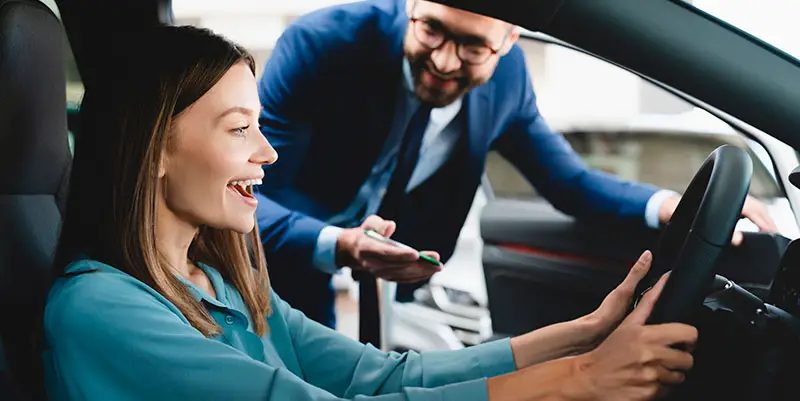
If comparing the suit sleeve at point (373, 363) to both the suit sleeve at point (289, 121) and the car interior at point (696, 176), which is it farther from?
the suit sleeve at point (289, 121)

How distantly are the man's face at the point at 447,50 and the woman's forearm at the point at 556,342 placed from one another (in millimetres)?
594

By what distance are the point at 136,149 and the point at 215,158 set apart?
9 cm

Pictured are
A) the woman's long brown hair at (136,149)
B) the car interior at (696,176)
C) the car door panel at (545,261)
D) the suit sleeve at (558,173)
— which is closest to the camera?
the car interior at (696,176)

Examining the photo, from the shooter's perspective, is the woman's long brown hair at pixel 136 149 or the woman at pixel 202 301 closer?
the woman at pixel 202 301

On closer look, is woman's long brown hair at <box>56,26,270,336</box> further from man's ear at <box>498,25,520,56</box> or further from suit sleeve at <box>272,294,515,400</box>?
man's ear at <box>498,25,520,56</box>

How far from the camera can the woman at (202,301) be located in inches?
31.8

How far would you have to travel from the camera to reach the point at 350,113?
1.77 m

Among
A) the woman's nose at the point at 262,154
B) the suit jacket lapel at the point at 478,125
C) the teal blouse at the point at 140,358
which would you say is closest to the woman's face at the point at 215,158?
the woman's nose at the point at 262,154

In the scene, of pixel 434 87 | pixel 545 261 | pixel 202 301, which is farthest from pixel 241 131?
pixel 545 261

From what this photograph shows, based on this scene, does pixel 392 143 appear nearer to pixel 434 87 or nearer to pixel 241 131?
pixel 434 87

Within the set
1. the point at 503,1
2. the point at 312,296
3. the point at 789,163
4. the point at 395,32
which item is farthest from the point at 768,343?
the point at 312,296

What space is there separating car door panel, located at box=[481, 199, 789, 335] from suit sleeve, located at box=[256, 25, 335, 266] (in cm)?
74

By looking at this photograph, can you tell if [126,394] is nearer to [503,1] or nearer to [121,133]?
[121,133]

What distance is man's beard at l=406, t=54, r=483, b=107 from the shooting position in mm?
1711
